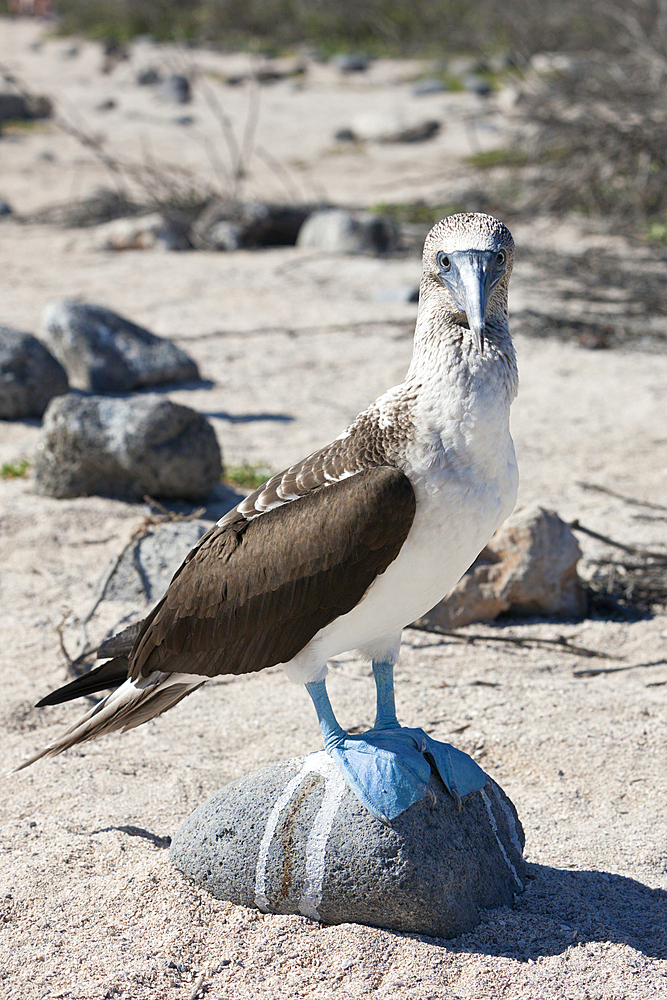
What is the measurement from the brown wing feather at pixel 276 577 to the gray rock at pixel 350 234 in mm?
8523

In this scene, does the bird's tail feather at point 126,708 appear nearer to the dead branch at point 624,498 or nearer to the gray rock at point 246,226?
the dead branch at point 624,498

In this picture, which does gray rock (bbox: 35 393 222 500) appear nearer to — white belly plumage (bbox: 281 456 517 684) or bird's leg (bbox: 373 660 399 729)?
bird's leg (bbox: 373 660 399 729)

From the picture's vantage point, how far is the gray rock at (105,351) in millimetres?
7145

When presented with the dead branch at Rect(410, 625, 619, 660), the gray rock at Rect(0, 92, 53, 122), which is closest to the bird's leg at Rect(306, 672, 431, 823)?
the dead branch at Rect(410, 625, 619, 660)

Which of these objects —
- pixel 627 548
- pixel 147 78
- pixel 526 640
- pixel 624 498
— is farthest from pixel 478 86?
pixel 526 640

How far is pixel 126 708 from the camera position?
2789 millimetres

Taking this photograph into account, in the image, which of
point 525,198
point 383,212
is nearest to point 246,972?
point 525,198

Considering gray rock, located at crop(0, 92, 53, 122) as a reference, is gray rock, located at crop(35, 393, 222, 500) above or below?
below

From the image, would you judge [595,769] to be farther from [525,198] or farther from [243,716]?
[525,198]

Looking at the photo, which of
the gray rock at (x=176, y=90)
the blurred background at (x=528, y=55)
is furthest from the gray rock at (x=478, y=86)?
the gray rock at (x=176, y=90)

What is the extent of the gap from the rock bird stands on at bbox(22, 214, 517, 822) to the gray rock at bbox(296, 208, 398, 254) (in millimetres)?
8475

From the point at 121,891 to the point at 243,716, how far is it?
42.4 inches

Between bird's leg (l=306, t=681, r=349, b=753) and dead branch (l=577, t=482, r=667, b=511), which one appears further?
dead branch (l=577, t=482, r=667, b=511)

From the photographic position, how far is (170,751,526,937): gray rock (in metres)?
2.54
